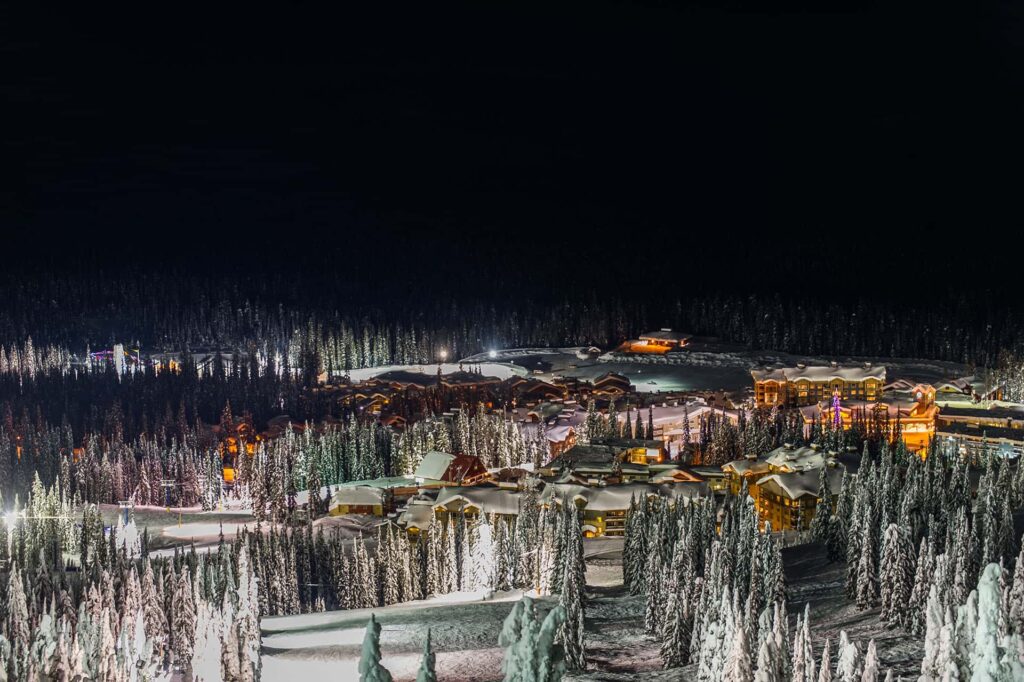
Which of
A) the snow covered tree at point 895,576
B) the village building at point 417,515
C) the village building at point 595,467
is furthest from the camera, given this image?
the village building at point 595,467

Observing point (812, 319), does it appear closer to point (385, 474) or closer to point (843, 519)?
point (385, 474)

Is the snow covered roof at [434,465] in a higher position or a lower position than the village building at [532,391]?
lower

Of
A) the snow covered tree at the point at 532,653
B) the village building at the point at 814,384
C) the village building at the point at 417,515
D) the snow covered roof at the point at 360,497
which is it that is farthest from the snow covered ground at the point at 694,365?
the snow covered tree at the point at 532,653

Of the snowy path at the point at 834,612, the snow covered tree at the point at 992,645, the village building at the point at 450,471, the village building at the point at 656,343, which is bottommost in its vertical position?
the village building at the point at 450,471

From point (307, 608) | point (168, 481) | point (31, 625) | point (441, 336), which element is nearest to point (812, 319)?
point (441, 336)

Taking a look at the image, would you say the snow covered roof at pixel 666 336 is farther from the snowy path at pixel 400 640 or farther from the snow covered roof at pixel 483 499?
the snowy path at pixel 400 640

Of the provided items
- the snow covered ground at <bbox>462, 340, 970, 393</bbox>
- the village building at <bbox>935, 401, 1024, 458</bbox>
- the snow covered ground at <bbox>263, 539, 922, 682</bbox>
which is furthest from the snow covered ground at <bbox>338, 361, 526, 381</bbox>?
the snow covered ground at <bbox>263, 539, 922, 682</bbox>

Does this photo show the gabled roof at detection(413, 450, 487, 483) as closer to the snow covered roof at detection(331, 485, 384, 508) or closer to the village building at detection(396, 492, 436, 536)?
the snow covered roof at detection(331, 485, 384, 508)
